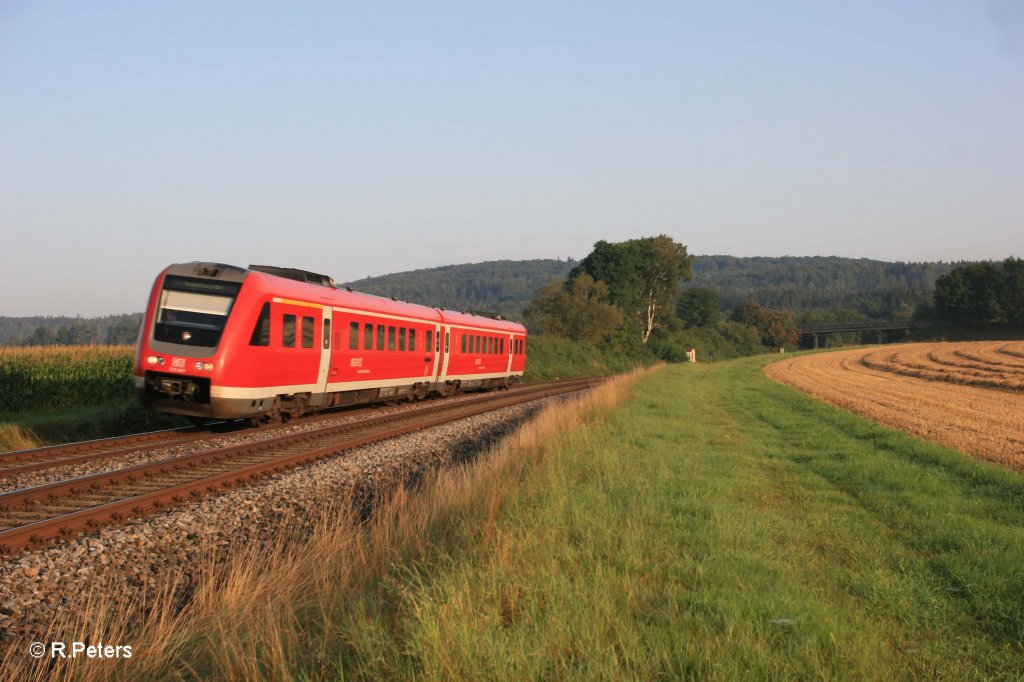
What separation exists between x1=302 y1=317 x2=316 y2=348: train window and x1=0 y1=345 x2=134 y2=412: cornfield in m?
7.36

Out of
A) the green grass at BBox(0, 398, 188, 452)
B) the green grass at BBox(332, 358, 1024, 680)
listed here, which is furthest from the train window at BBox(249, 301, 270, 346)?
the green grass at BBox(332, 358, 1024, 680)

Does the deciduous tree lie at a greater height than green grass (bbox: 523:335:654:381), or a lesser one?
greater

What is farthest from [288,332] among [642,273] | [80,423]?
[642,273]

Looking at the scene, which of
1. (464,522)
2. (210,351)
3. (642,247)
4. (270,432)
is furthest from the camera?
(642,247)

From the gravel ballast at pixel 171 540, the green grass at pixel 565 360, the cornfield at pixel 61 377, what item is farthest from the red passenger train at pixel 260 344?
the green grass at pixel 565 360

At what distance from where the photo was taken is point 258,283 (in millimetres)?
14820

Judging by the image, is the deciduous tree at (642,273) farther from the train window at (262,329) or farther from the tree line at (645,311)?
the train window at (262,329)

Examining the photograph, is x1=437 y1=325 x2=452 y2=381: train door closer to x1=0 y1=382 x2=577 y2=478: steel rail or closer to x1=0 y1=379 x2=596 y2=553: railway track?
x1=0 y1=379 x2=596 y2=553: railway track

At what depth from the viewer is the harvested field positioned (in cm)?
1460

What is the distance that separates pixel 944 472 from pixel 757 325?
358ft

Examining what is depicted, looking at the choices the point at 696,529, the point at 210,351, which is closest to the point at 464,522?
the point at 696,529

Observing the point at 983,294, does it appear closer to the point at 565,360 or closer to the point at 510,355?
the point at 565,360

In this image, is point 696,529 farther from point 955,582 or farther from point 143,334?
point 143,334

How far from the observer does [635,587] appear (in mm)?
5070
